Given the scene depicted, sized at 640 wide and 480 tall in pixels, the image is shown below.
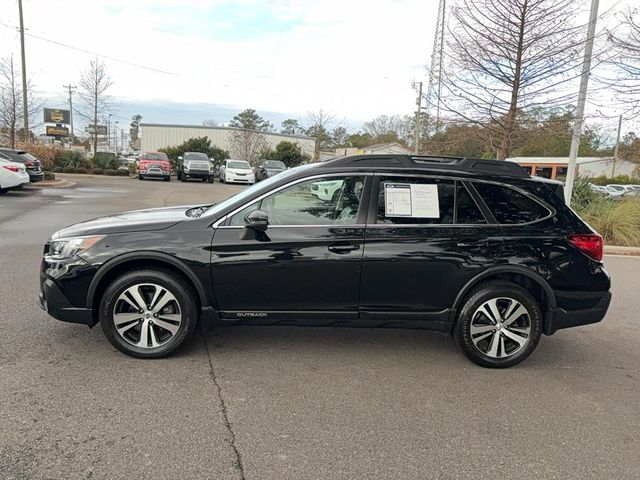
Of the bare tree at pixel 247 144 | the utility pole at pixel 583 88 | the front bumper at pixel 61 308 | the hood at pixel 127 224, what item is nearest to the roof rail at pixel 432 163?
the hood at pixel 127 224

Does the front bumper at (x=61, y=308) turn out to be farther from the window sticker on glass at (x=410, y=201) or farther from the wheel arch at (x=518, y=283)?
the wheel arch at (x=518, y=283)

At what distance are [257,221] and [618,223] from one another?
10167 millimetres

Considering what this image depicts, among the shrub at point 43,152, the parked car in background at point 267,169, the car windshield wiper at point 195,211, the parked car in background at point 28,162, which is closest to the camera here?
the car windshield wiper at point 195,211

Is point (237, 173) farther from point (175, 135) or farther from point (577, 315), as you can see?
point (577, 315)

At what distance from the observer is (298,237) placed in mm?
3916

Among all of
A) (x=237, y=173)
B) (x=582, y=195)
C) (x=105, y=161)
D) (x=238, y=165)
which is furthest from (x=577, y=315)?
(x=105, y=161)

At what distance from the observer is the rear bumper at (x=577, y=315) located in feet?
13.5

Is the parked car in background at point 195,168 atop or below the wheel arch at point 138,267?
atop

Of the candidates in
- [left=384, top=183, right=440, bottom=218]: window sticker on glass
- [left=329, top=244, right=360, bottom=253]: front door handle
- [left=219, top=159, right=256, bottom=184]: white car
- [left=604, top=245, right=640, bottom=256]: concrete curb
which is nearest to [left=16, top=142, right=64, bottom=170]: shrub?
[left=219, top=159, right=256, bottom=184]: white car

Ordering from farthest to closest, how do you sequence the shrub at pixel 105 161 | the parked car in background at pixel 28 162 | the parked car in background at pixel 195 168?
the shrub at pixel 105 161 < the parked car in background at pixel 195 168 < the parked car in background at pixel 28 162

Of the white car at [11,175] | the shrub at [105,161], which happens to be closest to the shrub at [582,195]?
the white car at [11,175]

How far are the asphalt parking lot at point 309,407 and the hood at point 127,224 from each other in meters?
0.97

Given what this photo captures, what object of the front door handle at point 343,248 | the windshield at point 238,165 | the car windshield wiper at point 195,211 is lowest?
the front door handle at point 343,248

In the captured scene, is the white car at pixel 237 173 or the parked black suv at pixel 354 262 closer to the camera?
the parked black suv at pixel 354 262
